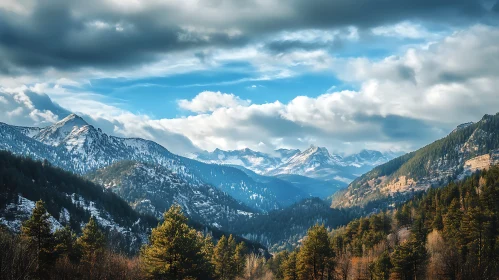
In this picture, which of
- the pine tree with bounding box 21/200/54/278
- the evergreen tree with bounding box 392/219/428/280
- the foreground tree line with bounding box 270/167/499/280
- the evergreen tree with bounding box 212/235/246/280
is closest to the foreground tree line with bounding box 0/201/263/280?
the pine tree with bounding box 21/200/54/278

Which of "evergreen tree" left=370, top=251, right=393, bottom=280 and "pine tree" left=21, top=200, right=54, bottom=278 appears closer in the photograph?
"pine tree" left=21, top=200, right=54, bottom=278

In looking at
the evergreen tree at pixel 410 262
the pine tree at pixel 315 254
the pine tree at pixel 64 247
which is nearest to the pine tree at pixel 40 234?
the pine tree at pixel 64 247

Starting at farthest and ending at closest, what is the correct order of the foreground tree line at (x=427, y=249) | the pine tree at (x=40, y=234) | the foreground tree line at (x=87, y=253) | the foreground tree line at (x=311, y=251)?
the foreground tree line at (x=427, y=249), the pine tree at (x=40, y=234), the foreground tree line at (x=311, y=251), the foreground tree line at (x=87, y=253)

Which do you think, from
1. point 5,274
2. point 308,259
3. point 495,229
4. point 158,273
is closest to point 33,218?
A: point 158,273

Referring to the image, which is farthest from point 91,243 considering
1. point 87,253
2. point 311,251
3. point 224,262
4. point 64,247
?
point 311,251

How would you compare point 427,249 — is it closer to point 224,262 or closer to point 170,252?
point 224,262

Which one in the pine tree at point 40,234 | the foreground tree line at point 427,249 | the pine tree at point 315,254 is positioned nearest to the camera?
the pine tree at point 40,234

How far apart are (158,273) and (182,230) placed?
6502 millimetres

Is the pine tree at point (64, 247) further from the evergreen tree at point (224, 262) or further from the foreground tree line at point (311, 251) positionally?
the evergreen tree at point (224, 262)

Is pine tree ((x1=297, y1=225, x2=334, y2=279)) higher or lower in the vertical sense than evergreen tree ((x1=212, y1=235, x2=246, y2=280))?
higher

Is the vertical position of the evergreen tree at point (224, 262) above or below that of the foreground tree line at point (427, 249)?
below

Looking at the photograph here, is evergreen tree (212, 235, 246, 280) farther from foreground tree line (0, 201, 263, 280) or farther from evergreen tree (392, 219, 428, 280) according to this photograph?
evergreen tree (392, 219, 428, 280)

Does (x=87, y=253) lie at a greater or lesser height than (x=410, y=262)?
lesser

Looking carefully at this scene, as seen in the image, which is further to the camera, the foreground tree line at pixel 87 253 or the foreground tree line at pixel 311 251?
the foreground tree line at pixel 311 251
